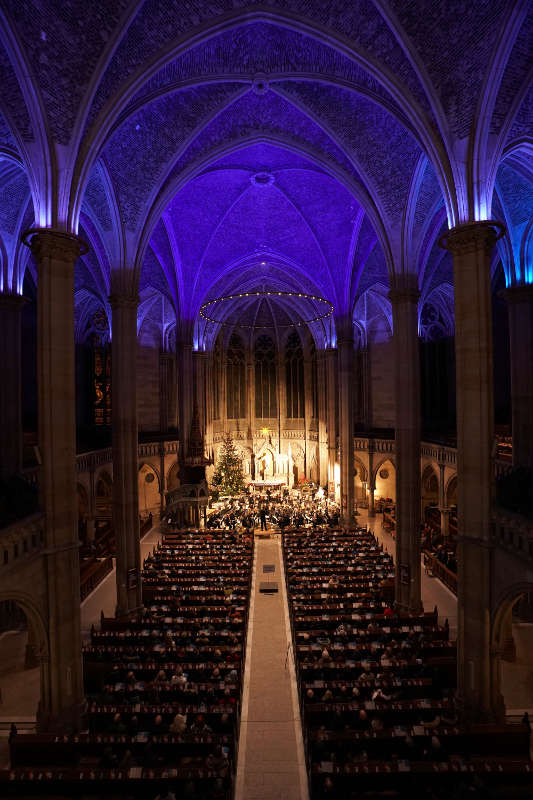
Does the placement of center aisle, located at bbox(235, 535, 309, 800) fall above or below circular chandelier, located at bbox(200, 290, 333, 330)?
below

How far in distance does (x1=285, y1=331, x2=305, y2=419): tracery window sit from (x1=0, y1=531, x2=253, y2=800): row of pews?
2661 cm

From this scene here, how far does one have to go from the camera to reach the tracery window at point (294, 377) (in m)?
43.4

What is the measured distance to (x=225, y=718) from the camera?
9.95 metres

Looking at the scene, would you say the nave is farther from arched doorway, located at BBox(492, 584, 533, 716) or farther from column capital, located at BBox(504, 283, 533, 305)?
column capital, located at BBox(504, 283, 533, 305)

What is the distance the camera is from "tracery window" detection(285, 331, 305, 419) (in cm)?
4338

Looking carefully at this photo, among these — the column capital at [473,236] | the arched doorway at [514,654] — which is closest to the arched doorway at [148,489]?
the arched doorway at [514,654]

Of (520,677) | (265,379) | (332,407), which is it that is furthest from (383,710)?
(265,379)

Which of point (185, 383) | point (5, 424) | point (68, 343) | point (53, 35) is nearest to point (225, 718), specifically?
point (68, 343)

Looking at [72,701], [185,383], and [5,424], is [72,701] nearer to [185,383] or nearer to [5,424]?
[5,424]

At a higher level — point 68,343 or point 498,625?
point 68,343

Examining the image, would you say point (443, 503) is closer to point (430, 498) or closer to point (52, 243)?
point (430, 498)

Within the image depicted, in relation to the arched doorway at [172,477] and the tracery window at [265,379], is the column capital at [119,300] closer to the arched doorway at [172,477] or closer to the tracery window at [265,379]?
the arched doorway at [172,477]

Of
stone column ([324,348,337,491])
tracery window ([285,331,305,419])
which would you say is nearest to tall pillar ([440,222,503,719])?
stone column ([324,348,337,491])

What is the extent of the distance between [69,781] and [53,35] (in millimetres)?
15250
